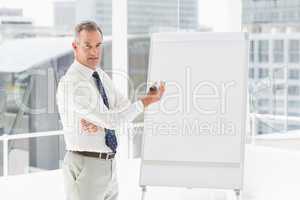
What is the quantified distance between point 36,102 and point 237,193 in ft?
5.61

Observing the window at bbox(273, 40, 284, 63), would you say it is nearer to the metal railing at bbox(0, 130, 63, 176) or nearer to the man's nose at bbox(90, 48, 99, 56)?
the metal railing at bbox(0, 130, 63, 176)

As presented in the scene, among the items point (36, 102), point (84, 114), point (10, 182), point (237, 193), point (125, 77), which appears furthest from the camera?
point (125, 77)

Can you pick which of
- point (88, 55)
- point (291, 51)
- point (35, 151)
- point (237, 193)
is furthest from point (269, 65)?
point (88, 55)

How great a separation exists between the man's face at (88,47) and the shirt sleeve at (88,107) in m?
0.13

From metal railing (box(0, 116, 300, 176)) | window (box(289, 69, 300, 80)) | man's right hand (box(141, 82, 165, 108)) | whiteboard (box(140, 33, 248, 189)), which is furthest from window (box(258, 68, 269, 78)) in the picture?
man's right hand (box(141, 82, 165, 108))

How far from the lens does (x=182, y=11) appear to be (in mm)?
4699

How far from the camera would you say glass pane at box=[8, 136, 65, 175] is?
408cm

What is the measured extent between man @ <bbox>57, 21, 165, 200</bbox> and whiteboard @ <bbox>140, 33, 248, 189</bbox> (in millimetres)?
716

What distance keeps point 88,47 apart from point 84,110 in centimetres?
32

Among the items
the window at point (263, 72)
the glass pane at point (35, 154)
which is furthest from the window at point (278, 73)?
the glass pane at point (35, 154)

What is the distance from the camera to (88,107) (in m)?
2.55

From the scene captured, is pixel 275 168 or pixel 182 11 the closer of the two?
pixel 275 168

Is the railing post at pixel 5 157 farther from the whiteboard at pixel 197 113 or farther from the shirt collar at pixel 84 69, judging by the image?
the shirt collar at pixel 84 69

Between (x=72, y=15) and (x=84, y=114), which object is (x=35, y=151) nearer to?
(x=72, y=15)
